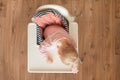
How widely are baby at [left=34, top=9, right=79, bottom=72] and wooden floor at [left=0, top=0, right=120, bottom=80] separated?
0.19 meters

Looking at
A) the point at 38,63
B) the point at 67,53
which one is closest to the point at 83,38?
the point at 38,63

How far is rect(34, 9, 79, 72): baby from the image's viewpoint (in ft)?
2.83

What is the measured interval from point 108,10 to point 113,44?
168 millimetres

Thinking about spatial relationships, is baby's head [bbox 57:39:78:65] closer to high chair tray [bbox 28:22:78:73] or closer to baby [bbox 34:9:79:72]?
baby [bbox 34:9:79:72]

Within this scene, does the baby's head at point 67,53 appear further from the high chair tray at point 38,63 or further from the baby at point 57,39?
the high chair tray at point 38,63

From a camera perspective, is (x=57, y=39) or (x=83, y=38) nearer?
(x=57, y=39)

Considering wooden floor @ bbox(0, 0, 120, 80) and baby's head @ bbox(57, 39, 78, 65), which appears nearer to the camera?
baby's head @ bbox(57, 39, 78, 65)

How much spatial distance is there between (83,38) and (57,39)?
0.33 meters

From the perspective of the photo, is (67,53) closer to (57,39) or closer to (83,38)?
(57,39)

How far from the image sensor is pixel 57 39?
89cm

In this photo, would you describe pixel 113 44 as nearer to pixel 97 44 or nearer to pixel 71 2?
pixel 97 44

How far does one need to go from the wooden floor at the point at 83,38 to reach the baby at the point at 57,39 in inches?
7.5

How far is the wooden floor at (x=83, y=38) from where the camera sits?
1172 millimetres

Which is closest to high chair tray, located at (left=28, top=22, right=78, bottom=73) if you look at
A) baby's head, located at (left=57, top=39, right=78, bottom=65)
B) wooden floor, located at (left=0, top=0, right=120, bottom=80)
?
wooden floor, located at (left=0, top=0, right=120, bottom=80)
